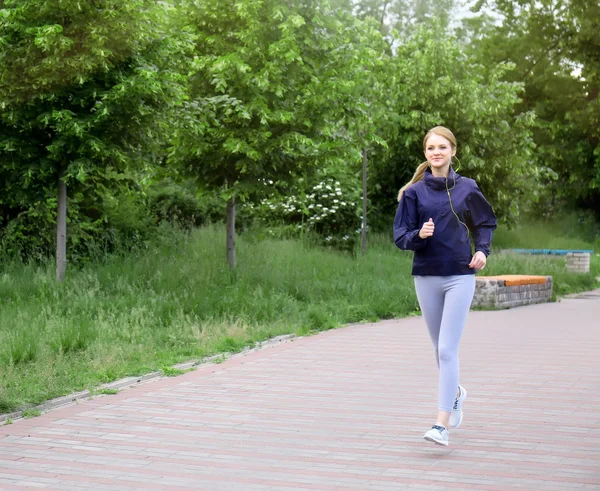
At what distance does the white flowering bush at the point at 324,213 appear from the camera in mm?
24766

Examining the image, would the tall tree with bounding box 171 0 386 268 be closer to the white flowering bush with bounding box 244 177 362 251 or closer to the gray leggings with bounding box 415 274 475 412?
the white flowering bush with bounding box 244 177 362 251

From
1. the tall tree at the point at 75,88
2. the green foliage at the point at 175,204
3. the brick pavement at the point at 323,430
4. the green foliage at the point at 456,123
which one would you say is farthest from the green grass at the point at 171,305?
the green foliage at the point at 456,123

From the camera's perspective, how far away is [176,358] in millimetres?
9477

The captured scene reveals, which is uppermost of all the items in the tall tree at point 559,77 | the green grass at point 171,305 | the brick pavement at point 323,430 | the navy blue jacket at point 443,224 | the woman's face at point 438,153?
the tall tree at point 559,77

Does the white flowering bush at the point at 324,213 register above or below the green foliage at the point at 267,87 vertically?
below

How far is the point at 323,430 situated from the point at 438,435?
940 millimetres

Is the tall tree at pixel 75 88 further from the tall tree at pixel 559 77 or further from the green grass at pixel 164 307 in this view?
the tall tree at pixel 559 77

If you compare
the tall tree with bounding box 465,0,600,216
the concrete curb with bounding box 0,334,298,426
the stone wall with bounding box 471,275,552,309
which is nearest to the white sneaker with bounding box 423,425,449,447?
the concrete curb with bounding box 0,334,298,426

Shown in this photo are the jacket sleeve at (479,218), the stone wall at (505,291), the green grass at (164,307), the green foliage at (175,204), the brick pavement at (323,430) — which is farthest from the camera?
the green foliage at (175,204)

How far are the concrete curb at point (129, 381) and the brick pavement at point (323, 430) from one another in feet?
0.42

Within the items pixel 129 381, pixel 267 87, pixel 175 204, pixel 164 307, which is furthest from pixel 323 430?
pixel 175 204

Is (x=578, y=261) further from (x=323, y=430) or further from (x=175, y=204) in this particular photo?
(x=323, y=430)

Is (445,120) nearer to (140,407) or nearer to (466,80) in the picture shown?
(466,80)

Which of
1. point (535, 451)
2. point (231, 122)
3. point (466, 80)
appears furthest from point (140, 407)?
point (466, 80)
